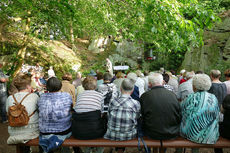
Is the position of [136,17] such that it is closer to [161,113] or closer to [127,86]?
[127,86]

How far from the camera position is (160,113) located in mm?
2496

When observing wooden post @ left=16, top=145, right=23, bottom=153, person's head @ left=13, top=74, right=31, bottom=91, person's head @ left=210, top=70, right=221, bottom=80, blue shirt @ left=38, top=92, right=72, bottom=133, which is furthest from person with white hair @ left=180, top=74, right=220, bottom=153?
wooden post @ left=16, top=145, right=23, bottom=153

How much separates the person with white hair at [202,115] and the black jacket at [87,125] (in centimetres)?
146

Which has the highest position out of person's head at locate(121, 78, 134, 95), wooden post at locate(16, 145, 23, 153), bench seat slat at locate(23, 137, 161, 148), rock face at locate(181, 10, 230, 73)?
rock face at locate(181, 10, 230, 73)

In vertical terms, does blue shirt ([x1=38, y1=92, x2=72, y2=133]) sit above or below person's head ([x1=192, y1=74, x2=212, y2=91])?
below

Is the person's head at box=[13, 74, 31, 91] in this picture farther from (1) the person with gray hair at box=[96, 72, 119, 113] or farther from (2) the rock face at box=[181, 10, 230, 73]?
(2) the rock face at box=[181, 10, 230, 73]

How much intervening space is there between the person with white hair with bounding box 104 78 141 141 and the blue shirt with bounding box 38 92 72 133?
0.78 m

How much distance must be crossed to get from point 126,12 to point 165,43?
1963 millimetres

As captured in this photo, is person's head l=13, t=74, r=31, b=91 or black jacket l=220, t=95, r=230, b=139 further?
person's head l=13, t=74, r=31, b=91

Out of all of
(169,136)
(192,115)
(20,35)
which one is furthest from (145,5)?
(20,35)

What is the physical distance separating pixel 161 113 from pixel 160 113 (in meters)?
0.02

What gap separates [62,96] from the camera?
8.77ft

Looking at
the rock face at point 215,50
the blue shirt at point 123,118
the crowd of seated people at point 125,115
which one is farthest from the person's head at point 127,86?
the rock face at point 215,50

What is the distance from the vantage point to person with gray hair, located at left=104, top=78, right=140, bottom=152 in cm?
252
